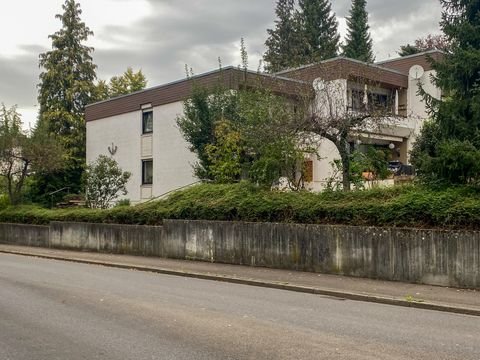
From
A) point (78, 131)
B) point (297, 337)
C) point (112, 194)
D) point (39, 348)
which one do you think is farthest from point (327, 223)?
point (78, 131)

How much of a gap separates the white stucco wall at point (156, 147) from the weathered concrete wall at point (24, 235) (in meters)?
7.80

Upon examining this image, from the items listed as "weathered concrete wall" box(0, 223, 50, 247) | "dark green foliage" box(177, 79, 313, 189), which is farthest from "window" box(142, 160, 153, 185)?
"weathered concrete wall" box(0, 223, 50, 247)

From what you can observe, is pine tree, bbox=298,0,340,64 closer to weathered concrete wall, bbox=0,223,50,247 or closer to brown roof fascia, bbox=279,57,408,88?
brown roof fascia, bbox=279,57,408,88

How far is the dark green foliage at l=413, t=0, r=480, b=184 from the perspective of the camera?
1464 centimetres

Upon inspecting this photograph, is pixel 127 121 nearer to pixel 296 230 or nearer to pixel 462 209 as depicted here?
pixel 296 230

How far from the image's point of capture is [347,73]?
22.6 metres

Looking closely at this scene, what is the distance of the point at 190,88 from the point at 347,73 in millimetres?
9415

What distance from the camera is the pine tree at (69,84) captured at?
43781 mm

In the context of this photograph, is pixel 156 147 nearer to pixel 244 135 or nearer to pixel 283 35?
pixel 244 135

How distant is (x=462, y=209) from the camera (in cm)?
1266

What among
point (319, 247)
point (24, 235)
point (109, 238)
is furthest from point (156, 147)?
point (319, 247)

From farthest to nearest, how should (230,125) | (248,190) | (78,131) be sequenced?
(78,131) < (230,125) < (248,190)

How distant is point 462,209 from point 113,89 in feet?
169

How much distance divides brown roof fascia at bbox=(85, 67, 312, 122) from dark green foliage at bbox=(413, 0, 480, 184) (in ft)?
16.7
